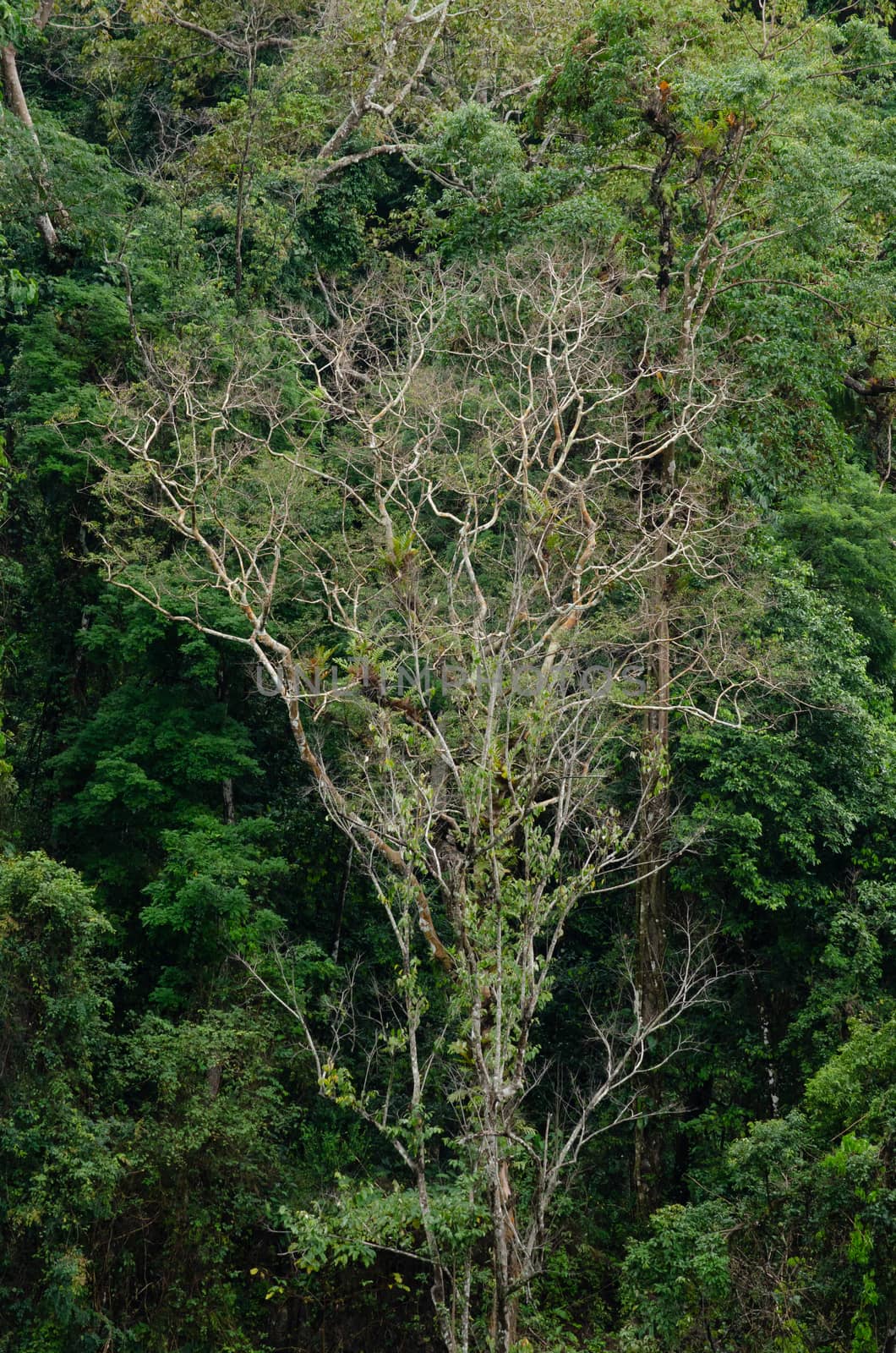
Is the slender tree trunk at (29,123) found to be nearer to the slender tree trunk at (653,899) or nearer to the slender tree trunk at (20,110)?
the slender tree trunk at (20,110)

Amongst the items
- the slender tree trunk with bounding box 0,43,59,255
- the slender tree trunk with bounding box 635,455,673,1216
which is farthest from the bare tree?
the slender tree trunk with bounding box 0,43,59,255

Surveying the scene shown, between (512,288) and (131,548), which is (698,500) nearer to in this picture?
(512,288)

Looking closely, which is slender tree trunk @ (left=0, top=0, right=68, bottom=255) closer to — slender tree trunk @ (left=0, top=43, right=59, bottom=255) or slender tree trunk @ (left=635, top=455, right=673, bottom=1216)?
slender tree trunk @ (left=0, top=43, right=59, bottom=255)

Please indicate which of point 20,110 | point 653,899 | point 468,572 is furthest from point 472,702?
point 20,110

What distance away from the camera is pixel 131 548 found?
1384 cm

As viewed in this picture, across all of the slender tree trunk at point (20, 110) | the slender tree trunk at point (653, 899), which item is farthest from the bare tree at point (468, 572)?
the slender tree trunk at point (20, 110)

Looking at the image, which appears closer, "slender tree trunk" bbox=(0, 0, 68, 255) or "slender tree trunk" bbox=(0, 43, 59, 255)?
"slender tree trunk" bbox=(0, 0, 68, 255)

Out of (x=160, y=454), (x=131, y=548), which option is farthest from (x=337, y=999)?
(x=160, y=454)

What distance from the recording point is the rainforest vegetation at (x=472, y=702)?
10.5 metres

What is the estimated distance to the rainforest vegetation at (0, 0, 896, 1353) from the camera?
10484 millimetres

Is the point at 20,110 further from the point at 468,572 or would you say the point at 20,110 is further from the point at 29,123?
the point at 468,572

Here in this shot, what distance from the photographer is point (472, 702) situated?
29.4ft

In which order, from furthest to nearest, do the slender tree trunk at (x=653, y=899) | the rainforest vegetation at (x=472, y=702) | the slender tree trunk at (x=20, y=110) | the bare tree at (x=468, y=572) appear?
the slender tree trunk at (x=20, y=110), the slender tree trunk at (x=653, y=899), the rainforest vegetation at (x=472, y=702), the bare tree at (x=468, y=572)

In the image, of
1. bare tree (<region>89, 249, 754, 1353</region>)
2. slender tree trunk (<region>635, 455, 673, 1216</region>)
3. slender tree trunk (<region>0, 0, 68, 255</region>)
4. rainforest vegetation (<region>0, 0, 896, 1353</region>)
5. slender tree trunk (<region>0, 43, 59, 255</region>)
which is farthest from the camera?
slender tree trunk (<region>0, 43, 59, 255</region>)
